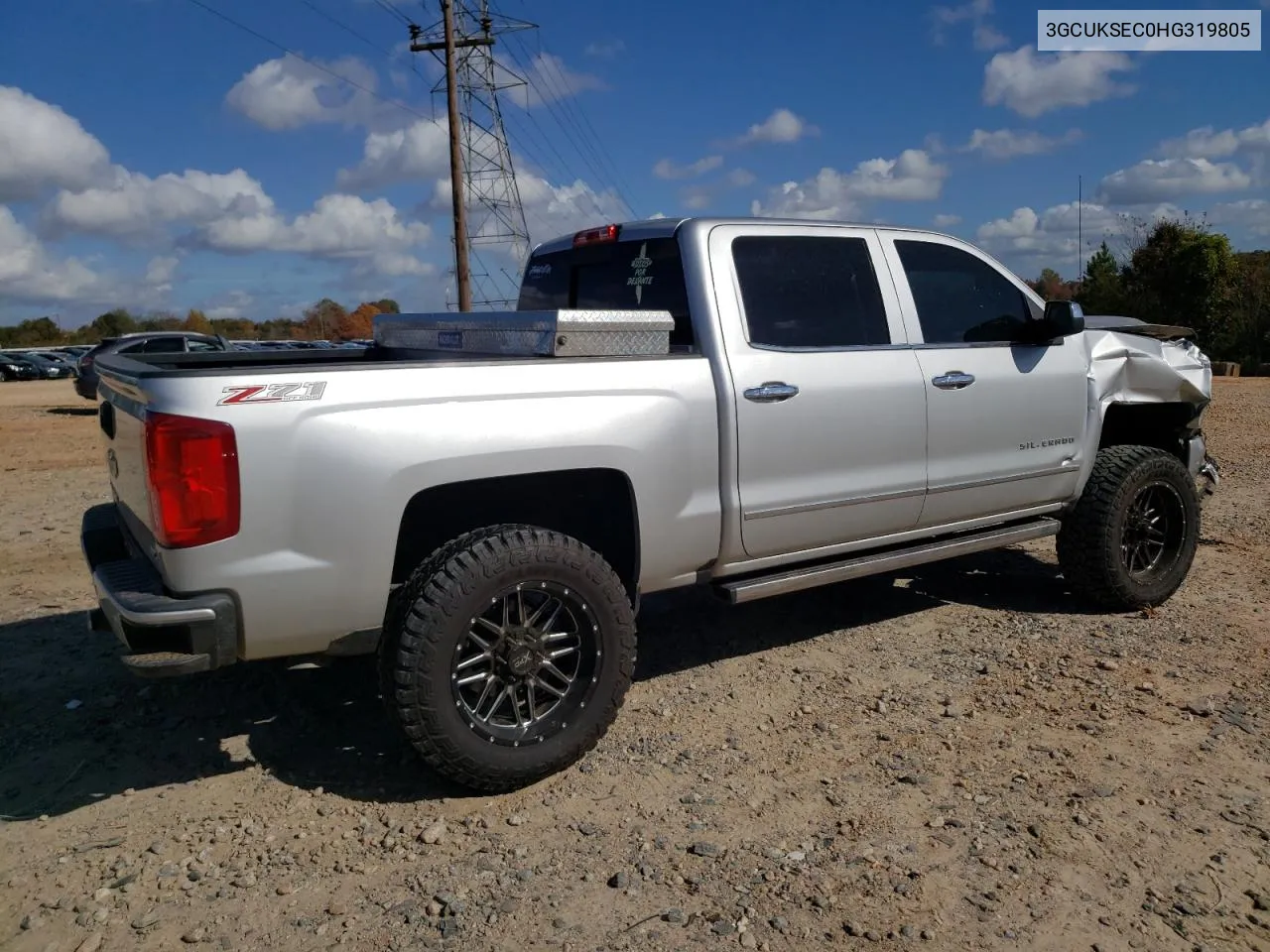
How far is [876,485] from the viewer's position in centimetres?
445

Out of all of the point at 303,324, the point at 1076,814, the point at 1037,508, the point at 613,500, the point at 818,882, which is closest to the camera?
the point at 818,882

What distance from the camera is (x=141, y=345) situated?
17141mm

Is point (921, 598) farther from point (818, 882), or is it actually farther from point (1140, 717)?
point (818, 882)

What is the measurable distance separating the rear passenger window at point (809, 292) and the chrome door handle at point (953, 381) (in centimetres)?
31

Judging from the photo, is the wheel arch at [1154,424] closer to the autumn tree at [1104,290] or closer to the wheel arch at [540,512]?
the wheel arch at [540,512]

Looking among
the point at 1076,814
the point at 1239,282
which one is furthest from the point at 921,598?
the point at 1239,282

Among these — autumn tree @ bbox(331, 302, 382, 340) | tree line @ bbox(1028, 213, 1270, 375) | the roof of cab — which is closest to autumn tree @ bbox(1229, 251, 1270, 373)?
tree line @ bbox(1028, 213, 1270, 375)

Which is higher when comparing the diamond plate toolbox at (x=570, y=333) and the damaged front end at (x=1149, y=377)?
the diamond plate toolbox at (x=570, y=333)

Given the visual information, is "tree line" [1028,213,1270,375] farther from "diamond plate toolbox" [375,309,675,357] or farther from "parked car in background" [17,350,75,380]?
"parked car in background" [17,350,75,380]

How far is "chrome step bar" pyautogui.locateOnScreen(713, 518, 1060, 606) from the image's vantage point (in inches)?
164

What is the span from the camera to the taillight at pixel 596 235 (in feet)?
15.3

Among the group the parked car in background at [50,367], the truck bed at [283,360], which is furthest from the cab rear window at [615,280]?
the parked car in background at [50,367]

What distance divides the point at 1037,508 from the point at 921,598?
0.92 metres

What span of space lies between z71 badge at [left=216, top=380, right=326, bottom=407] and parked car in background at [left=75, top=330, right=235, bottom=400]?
14.1 m
